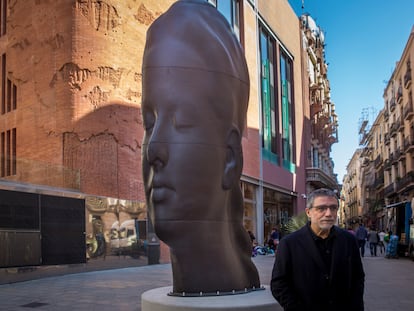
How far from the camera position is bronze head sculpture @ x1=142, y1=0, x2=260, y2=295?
7.59 meters

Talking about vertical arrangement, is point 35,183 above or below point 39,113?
below

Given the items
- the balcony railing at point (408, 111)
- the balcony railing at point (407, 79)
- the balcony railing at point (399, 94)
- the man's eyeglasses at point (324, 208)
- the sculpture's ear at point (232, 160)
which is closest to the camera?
the man's eyeglasses at point (324, 208)

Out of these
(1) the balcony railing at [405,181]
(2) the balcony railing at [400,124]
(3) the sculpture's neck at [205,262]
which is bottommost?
(3) the sculpture's neck at [205,262]

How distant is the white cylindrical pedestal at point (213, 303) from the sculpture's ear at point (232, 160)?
1653 mm

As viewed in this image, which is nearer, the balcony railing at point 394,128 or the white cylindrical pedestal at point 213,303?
the white cylindrical pedestal at point 213,303

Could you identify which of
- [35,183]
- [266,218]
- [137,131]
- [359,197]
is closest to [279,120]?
[266,218]

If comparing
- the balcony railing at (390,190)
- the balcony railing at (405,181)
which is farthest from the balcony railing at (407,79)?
the balcony railing at (390,190)

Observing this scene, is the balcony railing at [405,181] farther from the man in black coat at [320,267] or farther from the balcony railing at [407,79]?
the man in black coat at [320,267]

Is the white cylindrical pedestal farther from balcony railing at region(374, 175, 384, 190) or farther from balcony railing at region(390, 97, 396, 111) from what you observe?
balcony railing at region(374, 175, 384, 190)

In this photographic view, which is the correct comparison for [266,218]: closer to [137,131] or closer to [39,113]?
[137,131]

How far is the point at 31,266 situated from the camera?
1423 centimetres

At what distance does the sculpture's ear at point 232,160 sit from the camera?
8031 mm

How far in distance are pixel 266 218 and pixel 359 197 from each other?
267 feet

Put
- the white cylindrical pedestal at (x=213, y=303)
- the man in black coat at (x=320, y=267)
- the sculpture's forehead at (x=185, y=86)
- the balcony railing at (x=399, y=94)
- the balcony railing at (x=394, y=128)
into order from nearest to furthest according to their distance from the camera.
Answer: the man in black coat at (x=320, y=267) < the white cylindrical pedestal at (x=213, y=303) < the sculpture's forehead at (x=185, y=86) < the balcony railing at (x=399, y=94) < the balcony railing at (x=394, y=128)
